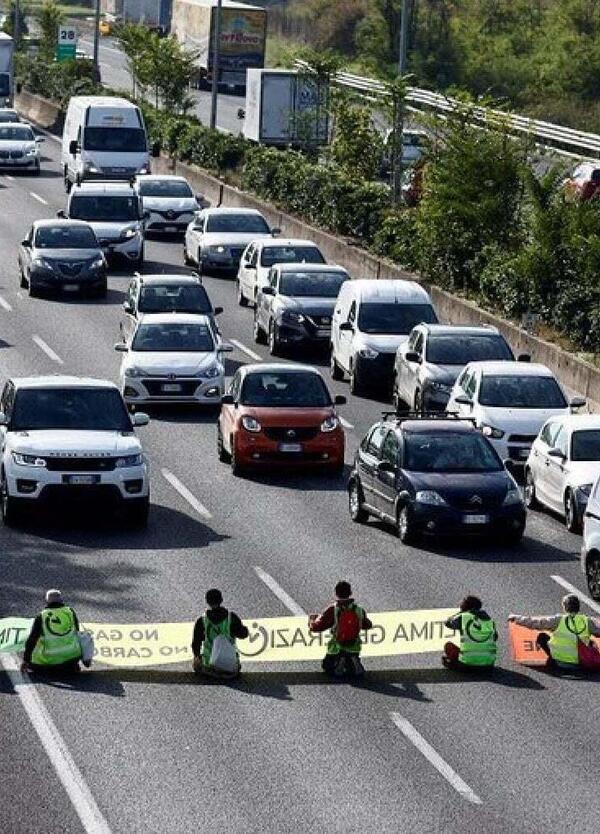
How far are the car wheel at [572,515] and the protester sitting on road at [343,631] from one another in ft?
27.2

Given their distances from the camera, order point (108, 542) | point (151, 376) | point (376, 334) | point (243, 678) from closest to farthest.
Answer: point (243, 678) < point (108, 542) < point (151, 376) < point (376, 334)

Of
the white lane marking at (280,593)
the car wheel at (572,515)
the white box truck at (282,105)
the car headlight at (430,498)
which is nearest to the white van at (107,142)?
the white box truck at (282,105)

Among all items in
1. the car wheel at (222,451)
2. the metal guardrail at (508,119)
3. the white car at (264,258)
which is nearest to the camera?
the car wheel at (222,451)

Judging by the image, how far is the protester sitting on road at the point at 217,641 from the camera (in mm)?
22156

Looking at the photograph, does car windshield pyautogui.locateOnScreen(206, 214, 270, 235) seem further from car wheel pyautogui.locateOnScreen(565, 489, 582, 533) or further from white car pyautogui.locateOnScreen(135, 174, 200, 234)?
car wheel pyautogui.locateOnScreen(565, 489, 582, 533)

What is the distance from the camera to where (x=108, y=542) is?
1140 inches

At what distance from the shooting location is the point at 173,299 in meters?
44.0

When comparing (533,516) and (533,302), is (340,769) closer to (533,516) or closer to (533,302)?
(533,516)

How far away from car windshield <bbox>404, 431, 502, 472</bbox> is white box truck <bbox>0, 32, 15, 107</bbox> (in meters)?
66.7

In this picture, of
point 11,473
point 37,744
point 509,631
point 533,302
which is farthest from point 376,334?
point 37,744

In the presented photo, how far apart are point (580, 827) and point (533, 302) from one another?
27.8 metres

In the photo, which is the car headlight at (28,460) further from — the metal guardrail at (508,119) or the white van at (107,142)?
the white van at (107,142)

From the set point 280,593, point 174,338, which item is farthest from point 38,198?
point 280,593

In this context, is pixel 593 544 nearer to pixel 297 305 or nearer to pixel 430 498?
pixel 430 498
